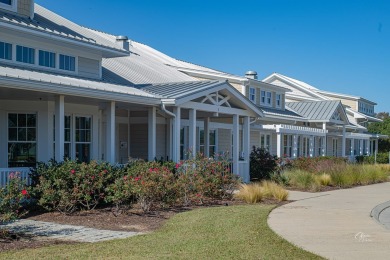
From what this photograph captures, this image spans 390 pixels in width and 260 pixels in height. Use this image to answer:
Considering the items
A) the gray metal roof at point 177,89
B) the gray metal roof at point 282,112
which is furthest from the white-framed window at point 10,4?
the gray metal roof at point 282,112

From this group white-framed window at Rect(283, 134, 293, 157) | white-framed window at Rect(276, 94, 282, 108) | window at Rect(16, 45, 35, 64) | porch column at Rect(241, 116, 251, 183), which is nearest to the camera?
window at Rect(16, 45, 35, 64)

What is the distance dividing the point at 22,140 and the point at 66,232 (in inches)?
247

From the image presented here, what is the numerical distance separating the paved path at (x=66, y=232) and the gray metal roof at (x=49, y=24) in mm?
6273

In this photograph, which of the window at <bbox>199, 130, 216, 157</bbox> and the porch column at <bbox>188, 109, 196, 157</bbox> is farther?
the window at <bbox>199, 130, 216, 157</bbox>

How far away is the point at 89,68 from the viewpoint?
60.0ft

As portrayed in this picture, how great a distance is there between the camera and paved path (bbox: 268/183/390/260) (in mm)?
9055

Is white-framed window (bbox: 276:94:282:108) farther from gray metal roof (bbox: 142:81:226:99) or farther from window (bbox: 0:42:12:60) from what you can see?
window (bbox: 0:42:12:60)

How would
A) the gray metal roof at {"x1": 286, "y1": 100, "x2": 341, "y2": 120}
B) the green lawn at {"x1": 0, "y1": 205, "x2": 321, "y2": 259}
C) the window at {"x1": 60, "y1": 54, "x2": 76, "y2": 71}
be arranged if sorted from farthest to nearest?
the gray metal roof at {"x1": 286, "y1": 100, "x2": 341, "y2": 120} → the window at {"x1": 60, "y1": 54, "x2": 76, "y2": 71} → the green lawn at {"x1": 0, "y1": 205, "x2": 321, "y2": 259}

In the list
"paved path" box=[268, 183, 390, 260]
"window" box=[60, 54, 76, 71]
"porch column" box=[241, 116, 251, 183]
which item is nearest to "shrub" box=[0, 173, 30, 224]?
"paved path" box=[268, 183, 390, 260]

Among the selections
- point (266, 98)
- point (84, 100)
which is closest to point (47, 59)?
point (84, 100)

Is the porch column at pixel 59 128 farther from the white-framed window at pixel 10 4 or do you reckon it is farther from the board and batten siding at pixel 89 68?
the white-framed window at pixel 10 4

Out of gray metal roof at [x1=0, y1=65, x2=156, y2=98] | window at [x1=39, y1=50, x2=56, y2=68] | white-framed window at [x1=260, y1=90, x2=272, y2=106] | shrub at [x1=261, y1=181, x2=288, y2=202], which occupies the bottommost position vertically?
shrub at [x1=261, y1=181, x2=288, y2=202]

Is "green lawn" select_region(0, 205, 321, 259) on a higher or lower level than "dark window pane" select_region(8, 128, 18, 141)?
lower

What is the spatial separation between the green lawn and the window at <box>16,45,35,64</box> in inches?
288
